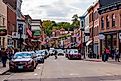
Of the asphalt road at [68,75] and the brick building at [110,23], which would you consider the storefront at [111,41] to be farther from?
the asphalt road at [68,75]

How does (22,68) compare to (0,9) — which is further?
(0,9)

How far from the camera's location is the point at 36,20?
15038cm

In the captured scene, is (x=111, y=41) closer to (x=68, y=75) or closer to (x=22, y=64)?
(x=22, y=64)

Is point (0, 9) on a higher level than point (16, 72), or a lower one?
higher

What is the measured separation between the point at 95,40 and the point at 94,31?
2339 millimetres

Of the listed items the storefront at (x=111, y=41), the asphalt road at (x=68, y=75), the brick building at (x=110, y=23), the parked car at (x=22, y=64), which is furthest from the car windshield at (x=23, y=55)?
the storefront at (x=111, y=41)

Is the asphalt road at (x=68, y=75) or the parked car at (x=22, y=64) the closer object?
the asphalt road at (x=68, y=75)

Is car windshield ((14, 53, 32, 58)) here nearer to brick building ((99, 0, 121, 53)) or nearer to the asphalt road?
the asphalt road

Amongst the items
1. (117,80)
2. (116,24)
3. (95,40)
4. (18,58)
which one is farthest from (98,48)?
(117,80)

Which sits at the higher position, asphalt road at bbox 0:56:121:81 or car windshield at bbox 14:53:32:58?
car windshield at bbox 14:53:32:58

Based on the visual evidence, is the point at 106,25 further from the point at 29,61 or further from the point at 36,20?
the point at 36,20

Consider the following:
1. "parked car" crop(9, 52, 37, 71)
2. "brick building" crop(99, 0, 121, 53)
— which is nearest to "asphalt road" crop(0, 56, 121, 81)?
"parked car" crop(9, 52, 37, 71)

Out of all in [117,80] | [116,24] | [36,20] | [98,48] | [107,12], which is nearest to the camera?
[117,80]

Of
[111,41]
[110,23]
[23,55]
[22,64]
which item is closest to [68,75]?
[22,64]
